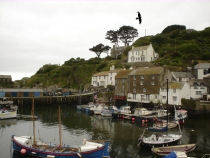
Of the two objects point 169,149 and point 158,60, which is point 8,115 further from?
point 158,60

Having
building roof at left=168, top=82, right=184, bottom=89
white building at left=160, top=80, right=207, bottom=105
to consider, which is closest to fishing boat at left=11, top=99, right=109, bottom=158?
white building at left=160, top=80, right=207, bottom=105

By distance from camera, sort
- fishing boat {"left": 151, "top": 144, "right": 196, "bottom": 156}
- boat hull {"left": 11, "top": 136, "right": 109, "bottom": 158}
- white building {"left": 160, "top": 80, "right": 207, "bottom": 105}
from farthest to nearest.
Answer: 1. white building {"left": 160, "top": 80, "right": 207, "bottom": 105}
2. fishing boat {"left": 151, "top": 144, "right": 196, "bottom": 156}
3. boat hull {"left": 11, "top": 136, "right": 109, "bottom": 158}

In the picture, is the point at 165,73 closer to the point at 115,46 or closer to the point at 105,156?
the point at 105,156

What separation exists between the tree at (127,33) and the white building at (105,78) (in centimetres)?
3500

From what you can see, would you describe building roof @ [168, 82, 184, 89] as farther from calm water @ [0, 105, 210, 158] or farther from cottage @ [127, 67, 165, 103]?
calm water @ [0, 105, 210, 158]

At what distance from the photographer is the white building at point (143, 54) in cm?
8944

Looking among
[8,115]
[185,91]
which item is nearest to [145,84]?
[185,91]

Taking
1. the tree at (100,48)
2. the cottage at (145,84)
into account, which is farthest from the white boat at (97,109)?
the tree at (100,48)

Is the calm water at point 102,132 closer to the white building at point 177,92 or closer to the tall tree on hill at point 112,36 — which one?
the white building at point 177,92

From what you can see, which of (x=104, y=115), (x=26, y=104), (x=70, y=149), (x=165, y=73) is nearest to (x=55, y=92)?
(x=26, y=104)

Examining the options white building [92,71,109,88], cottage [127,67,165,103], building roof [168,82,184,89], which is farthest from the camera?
white building [92,71,109,88]

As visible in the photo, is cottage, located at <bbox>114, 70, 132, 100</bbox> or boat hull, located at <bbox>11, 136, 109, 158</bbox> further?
cottage, located at <bbox>114, 70, 132, 100</bbox>

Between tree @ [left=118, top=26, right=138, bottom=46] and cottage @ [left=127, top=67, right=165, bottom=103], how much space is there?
51.9 m

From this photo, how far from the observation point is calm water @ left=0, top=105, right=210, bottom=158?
2962cm
